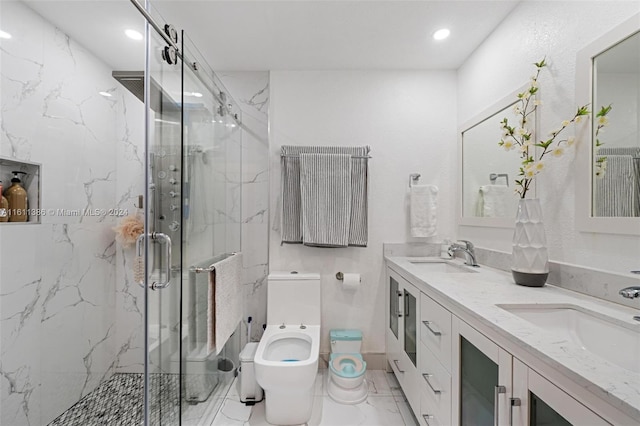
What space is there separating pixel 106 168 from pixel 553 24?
209cm

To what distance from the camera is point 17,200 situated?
0.93 m

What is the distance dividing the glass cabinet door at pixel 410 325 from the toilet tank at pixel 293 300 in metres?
0.63

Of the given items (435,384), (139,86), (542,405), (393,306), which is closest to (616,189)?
(542,405)

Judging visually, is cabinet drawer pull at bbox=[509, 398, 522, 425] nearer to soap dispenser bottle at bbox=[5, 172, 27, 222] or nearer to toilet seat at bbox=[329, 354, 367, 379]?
toilet seat at bbox=[329, 354, 367, 379]

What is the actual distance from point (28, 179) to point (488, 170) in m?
2.28

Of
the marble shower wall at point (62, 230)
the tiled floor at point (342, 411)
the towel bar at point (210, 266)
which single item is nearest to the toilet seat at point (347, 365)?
the tiled floor at point (342, 411)

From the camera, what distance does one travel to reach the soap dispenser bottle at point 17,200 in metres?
0.92

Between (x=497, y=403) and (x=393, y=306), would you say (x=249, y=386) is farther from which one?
(x=497, y=403)

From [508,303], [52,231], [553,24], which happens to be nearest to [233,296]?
[52,231]

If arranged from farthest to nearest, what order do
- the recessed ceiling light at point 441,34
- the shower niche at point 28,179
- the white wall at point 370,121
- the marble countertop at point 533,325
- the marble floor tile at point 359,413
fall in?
the white wall at point 370,121 < the recessed ceiling light at point 441,34 < the marble floor tile at point 359,413 < the shower niche at point 28,179 < the marble countertop at point 533,325

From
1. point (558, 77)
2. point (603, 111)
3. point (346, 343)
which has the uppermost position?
point (558, 77)

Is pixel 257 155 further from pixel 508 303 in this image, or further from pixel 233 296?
pixel 508 303

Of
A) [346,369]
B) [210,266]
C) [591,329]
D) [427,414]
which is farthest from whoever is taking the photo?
[346,369]

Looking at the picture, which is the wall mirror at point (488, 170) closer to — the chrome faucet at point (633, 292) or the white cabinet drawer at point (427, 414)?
the chrome faucet at point (633, 292)
